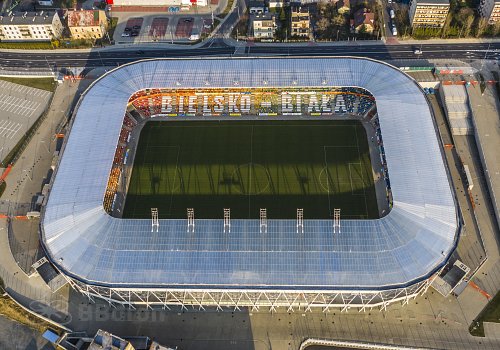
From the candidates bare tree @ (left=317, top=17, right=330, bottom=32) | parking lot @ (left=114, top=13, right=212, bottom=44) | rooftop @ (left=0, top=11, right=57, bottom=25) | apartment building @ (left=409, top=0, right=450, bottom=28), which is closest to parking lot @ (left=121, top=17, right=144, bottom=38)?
parking lot @ (left=114, top=13, right=212, bottom=44)

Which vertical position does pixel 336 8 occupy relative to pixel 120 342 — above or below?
above

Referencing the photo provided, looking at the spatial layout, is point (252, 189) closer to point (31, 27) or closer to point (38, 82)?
point (38, 82)

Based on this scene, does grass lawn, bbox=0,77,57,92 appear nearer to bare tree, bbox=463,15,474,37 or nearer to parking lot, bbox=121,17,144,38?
parking lot, bbox=121,17,144,38

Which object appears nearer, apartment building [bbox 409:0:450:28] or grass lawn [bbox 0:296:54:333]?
grass lawn [bbox 0:296:54:333]

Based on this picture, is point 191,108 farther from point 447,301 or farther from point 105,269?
point 447,301

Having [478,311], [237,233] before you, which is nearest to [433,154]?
[478,311]

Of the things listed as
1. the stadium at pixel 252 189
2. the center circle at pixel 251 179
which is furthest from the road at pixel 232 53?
the center circle at pixel 251 179
